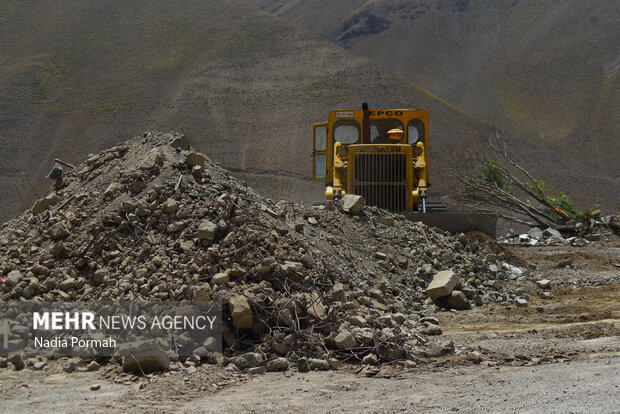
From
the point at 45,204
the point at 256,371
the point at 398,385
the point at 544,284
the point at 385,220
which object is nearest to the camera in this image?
the point at 398,385

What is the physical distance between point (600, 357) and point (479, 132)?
4998cm

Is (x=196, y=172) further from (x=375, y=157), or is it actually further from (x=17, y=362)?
(x=375, y=157)

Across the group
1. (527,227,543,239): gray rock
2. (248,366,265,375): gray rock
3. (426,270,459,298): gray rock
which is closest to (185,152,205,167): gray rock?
(426,270,459,298): gray rock

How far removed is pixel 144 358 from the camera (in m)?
5.48

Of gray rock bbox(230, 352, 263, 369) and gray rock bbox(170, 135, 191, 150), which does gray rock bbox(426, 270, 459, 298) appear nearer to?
gray rock bbox(170, 135, 191, 150)

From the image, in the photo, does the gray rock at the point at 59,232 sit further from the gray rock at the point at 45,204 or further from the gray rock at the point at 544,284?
the gray rock at the point at 544,284

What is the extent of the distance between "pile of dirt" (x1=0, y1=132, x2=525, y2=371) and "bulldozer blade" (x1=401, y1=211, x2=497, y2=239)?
2.40 metres

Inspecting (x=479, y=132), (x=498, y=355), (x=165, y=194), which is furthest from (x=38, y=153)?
(x=498, y=355)

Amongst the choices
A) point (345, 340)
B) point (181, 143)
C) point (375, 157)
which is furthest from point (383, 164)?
point (345, 340)

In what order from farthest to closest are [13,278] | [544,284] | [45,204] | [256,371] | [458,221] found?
[458,221] < [544,284] < [45,204] < [13,278] < [256,371]

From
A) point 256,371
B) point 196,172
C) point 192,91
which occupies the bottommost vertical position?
point 256,371

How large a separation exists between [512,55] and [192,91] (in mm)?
37316

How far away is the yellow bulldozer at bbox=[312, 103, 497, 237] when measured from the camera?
41.6 ft

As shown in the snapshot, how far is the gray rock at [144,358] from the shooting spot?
5.48 meters
